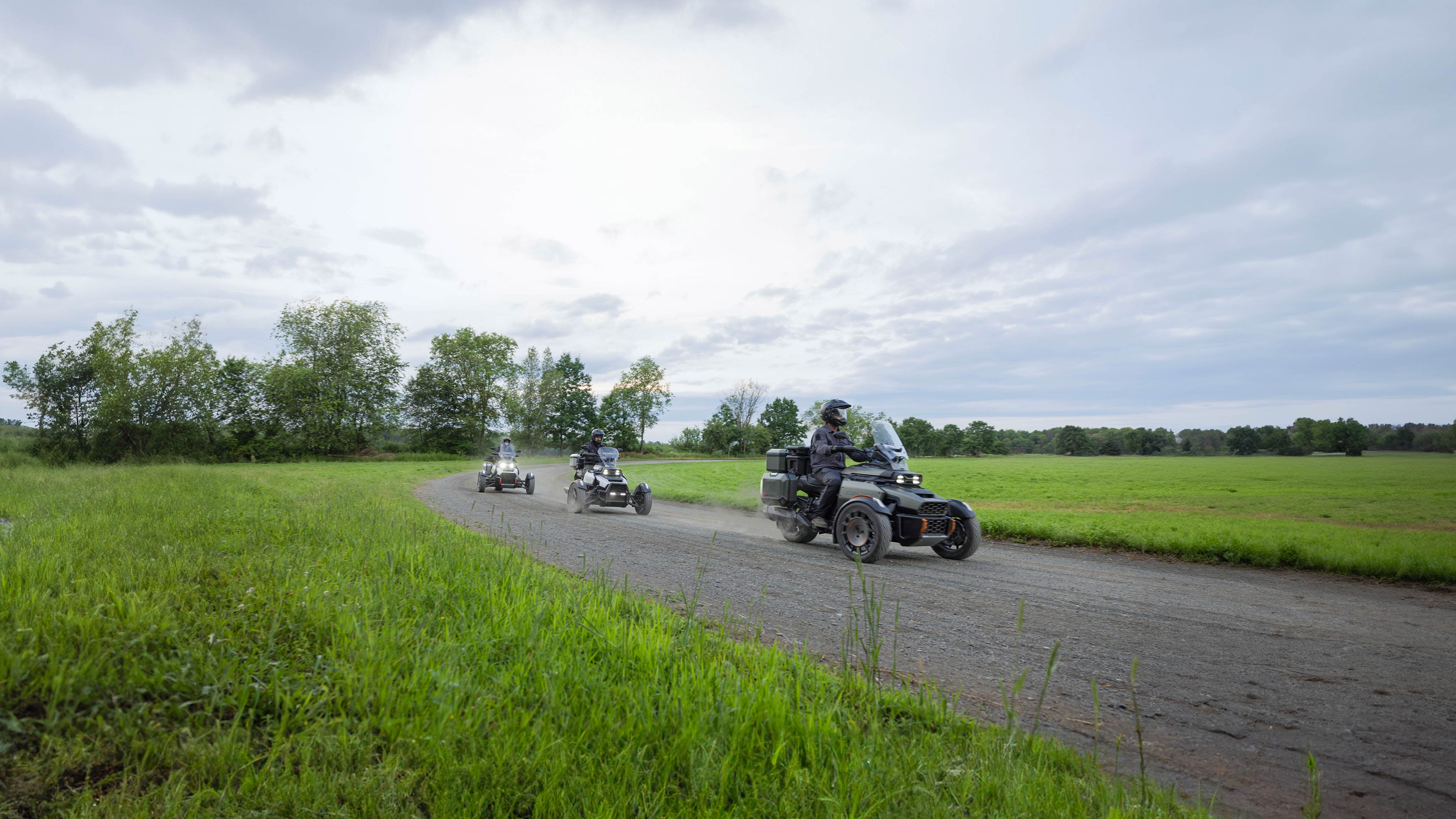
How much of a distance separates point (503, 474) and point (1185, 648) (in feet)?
67.7

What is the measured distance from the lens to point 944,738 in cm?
288

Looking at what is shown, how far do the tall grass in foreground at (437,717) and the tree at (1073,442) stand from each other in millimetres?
84404

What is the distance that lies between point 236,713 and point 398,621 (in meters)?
0.98

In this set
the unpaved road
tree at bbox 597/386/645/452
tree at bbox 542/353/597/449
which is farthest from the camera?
tree at bbox 597/386/645/452

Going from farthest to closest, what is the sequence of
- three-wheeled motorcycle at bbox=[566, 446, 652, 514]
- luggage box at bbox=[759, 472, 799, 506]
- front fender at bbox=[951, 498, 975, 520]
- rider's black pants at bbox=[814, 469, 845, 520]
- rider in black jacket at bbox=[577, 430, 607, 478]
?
rider in black jacket at bbox=[577, 430, 607, 478] < three-wheeled motorcycle at bbox=[566, 446, 652, 514] < luggage box at bbox=[759, 472, 799, 506] < rider's black pants at bbox=[814, 469, 845, 520] < front fender at bbox=[951, 498, 975, 520]

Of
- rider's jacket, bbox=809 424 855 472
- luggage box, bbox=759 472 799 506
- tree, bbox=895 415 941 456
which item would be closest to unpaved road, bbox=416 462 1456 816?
rider's jacket, bbox=809 424 855 472

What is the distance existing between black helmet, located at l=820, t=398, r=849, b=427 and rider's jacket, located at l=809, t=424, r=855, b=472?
133 millimetres

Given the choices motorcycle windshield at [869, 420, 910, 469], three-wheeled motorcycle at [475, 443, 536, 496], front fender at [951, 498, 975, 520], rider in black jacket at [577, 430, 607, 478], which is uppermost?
motorcycle windshield at [869, 420, 910, 469]

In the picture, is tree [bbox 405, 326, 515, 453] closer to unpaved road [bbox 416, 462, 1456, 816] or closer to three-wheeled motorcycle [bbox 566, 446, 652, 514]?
three-wheeled motorcycle [bbox 566, 446, 652, 514]

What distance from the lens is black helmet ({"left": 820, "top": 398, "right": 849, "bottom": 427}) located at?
34.0 feet

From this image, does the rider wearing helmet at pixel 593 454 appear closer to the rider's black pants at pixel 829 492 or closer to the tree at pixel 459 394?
the rider's black pants at pixel 829 492

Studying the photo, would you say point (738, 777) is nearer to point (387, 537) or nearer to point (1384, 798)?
point (1384, 798)

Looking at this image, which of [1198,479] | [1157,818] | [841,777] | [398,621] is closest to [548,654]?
[398,621]

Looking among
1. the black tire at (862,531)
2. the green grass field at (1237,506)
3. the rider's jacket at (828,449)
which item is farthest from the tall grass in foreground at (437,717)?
the green grass field at (1237,506)
